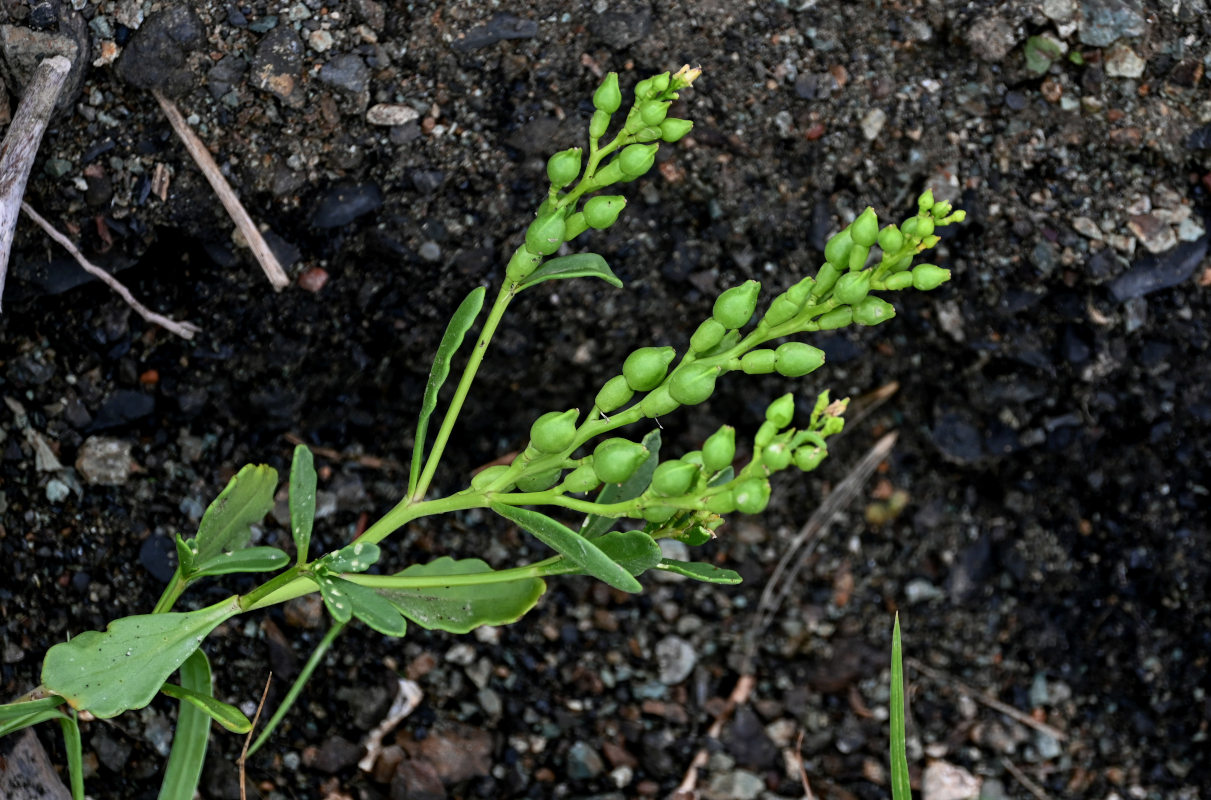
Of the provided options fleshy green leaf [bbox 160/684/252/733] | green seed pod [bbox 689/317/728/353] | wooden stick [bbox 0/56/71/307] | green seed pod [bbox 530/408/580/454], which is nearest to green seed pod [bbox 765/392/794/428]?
green seed pod [bbox 689/317/728/353]

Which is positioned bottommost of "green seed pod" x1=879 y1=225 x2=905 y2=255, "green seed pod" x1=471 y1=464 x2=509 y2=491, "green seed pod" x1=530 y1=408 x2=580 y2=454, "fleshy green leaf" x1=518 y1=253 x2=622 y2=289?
"green seed pod" x1=471 y1=464 x2=509 y2=491

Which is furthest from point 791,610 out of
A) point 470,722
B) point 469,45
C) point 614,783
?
point 469,45

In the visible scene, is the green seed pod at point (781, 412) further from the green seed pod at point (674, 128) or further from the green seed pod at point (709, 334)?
the green seed pod at point (674, 128)

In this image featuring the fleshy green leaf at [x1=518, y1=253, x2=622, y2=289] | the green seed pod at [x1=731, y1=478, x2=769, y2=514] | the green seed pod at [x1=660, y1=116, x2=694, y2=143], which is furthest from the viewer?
the fleshy green leaf at [x1=518, y1=253, x2=622, y2=289]

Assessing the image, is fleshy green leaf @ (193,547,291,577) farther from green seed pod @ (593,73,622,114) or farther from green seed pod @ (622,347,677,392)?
green seed pod @ (593,73,622,114)

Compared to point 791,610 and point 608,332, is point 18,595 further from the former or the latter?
point 791,610

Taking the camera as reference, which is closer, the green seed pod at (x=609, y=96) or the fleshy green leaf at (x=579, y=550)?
the fleshy green leaf at (x=579, y=550)

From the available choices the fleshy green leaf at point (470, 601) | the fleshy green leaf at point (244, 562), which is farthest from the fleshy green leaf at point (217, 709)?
the fleshy green leaf at point (470, 601)
